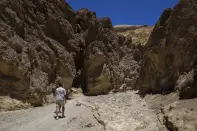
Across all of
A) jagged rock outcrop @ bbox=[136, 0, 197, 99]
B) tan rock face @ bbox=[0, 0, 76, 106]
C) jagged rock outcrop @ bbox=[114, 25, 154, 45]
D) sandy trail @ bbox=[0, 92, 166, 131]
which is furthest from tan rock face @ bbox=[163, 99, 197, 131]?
jagged rock outcrop @ bbox=[114, 25, 154, 45]

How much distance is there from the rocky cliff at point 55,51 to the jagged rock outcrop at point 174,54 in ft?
17.6

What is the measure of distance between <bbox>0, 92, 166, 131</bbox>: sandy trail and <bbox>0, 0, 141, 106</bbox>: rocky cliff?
6.03 feet

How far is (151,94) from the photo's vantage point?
13.9 metres

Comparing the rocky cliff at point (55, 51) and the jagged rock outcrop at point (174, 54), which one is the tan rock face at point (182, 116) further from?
the rocky cliff at point (55, 51)

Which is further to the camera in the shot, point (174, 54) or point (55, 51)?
point (55, 51)

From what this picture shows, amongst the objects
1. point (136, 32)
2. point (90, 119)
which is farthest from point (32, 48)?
point (136, 32)

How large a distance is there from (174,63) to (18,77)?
7.00 metres

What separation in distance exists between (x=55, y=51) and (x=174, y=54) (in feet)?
25.7

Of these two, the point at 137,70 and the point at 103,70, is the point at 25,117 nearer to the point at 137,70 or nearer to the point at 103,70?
the point at 103,70

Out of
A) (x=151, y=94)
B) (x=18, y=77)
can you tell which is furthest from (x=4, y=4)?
(x=151, y=94)

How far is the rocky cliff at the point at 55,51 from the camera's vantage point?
46.9 feet

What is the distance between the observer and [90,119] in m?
11.6

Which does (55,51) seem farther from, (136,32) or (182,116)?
(136,32)

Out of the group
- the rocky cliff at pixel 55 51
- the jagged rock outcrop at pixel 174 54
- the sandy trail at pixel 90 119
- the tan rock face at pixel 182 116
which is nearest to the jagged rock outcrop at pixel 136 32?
the rocky cliff at pixel 55 51
